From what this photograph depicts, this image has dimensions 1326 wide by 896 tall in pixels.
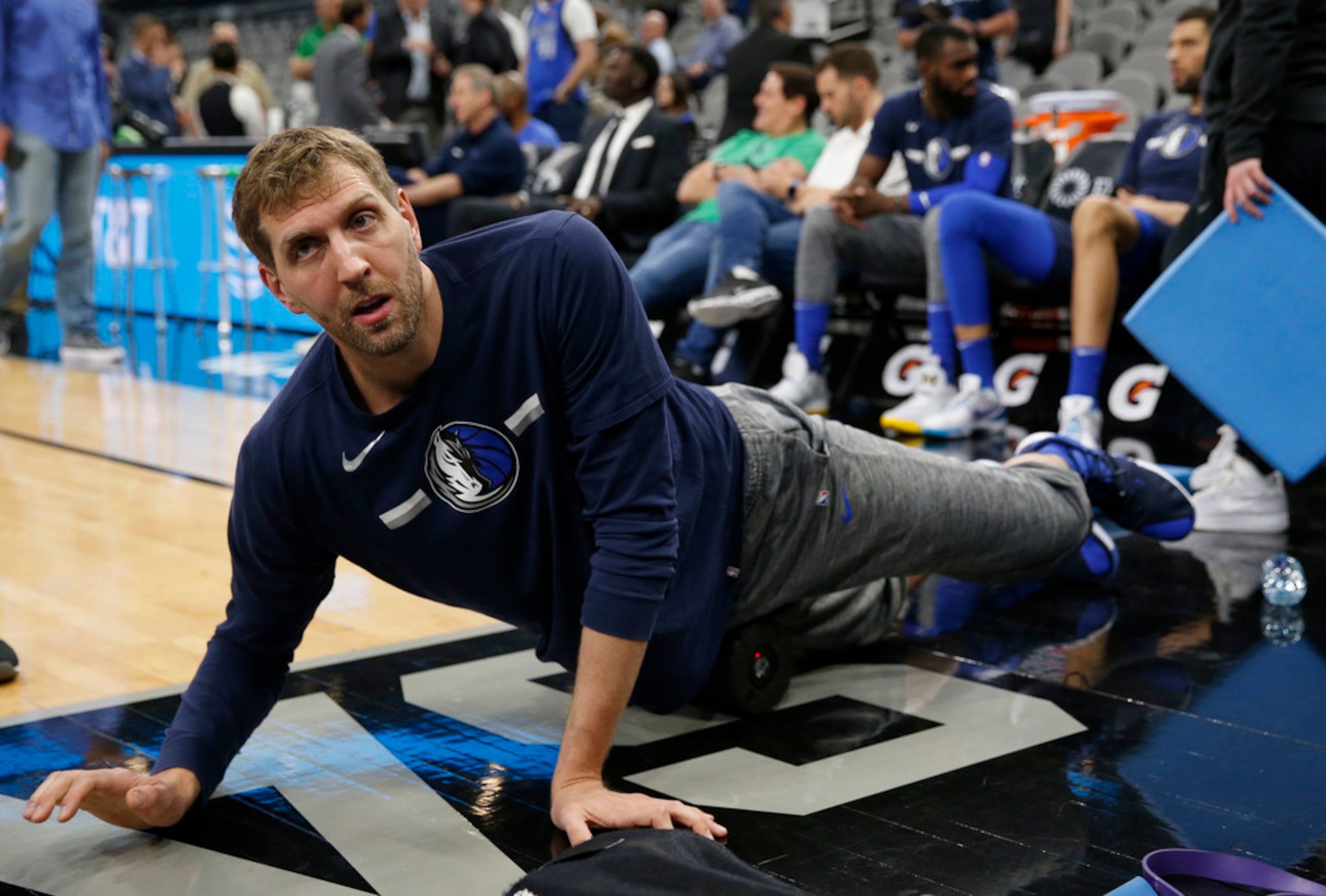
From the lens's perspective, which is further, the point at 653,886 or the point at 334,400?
the point at 334,400

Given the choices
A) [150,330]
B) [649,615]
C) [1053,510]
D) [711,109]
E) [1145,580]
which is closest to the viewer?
[649,615]

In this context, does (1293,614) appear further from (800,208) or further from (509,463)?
(800,208)

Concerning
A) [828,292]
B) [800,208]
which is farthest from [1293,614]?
[800,208]

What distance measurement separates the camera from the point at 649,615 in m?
1.69

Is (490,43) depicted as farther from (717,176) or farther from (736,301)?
(736,301)

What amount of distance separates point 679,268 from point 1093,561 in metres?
3.22

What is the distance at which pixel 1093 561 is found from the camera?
9.62 feet

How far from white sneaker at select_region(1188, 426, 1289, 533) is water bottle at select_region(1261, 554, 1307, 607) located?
57 cm

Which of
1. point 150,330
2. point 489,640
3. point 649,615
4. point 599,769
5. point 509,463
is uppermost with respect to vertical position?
point 509,463

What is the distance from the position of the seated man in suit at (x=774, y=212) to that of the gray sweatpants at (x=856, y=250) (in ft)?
0.46

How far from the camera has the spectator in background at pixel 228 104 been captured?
30.6 ft

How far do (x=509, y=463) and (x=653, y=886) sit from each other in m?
0.59

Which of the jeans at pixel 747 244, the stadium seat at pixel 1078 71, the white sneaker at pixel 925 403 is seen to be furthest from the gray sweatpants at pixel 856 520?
the stadium seat at pixel 1078 71

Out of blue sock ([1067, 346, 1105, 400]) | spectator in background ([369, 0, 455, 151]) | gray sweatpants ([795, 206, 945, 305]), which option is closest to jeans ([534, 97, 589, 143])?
spectator in background ([369, 0, 455, 151])
